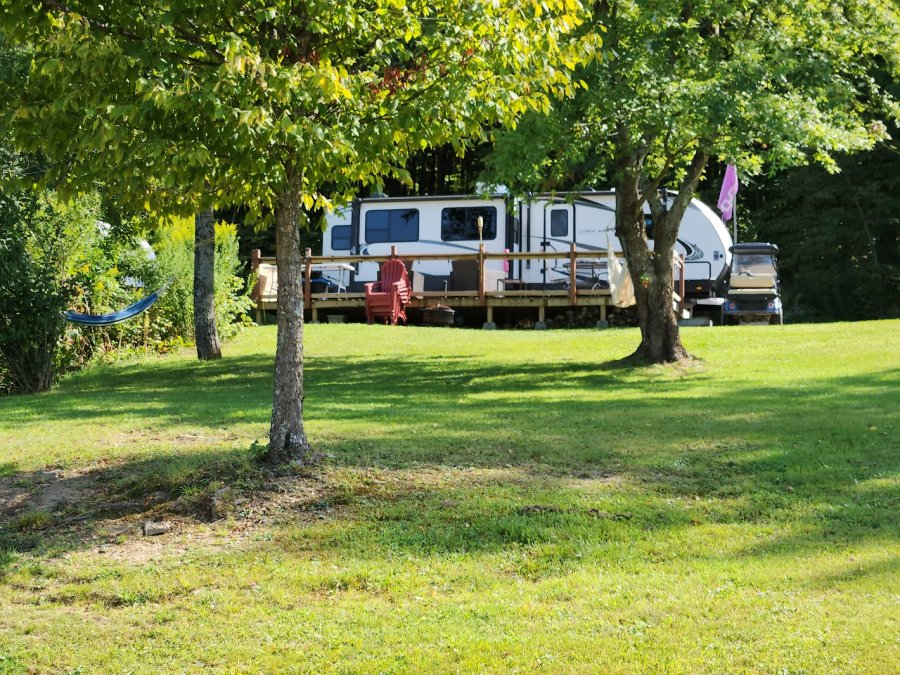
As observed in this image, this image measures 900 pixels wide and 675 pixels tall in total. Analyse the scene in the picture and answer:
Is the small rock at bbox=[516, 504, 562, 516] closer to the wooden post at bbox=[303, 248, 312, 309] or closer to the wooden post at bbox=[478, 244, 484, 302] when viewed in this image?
the wooden post at bbox=[478, 244, 484, 302]

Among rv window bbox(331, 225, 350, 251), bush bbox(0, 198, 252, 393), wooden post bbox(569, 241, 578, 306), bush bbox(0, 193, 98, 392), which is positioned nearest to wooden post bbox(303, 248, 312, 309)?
rv window bbox(331, 225, 350, 251)

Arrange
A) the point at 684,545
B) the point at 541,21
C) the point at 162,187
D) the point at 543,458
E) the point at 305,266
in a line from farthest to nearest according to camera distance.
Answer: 1. the point at 305,266
2. the point at 543,458
3. the point at 162,187
4. the point at 541,21
5. the point at 684,545

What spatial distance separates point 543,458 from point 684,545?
203 cm

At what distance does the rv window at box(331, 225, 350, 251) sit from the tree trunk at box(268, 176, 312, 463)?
16.5 metres

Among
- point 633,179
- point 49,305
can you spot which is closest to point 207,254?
point 49,305

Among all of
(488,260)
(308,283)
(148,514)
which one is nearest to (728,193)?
(488,260)

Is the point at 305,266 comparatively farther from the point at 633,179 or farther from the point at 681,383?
the point at 681,383

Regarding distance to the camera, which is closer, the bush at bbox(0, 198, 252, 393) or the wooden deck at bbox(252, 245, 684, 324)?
the bush at bbox(0, 198, 252, 393)

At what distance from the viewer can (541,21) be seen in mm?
5340

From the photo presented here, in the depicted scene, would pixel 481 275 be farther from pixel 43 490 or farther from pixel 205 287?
pixel 43 490

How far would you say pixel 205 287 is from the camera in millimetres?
13188

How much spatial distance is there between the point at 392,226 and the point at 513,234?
9.06 feet

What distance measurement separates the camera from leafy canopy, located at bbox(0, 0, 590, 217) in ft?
15.3

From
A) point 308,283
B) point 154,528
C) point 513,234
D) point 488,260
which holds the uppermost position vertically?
point 513,234
